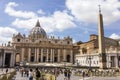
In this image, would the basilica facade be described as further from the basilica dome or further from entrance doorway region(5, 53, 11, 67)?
entrance doorway region(5, 53, 11, 67)

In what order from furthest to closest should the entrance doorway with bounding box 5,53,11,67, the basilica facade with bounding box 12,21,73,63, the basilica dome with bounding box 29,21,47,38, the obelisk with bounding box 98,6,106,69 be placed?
the basilica dome with bounding box 29,21,47,38
the basilica facade with bounding box 12,21,73,63
the entrance doorway with bounding box 5,53,11,67
the obelisk with bounding box 98,6,106,69

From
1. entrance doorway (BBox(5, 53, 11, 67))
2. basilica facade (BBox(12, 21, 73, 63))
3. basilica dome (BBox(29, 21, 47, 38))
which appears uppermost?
basilica dome (BBox(29, 21, 47, 38))

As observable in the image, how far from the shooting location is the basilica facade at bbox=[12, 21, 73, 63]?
303ft

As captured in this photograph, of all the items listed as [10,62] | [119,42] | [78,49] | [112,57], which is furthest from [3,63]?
[119,42]

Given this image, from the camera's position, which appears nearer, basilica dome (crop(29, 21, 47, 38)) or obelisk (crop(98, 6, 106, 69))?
obelisk (crop(98, 6, 106, 69))

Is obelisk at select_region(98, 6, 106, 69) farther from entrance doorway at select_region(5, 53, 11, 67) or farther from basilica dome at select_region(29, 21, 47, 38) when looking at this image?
basilica dome at select_region(29, 21, 47, 38)

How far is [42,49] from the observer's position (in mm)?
94312

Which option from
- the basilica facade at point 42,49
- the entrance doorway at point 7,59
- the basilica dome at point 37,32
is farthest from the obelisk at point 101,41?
the basilica dome at point 37,32

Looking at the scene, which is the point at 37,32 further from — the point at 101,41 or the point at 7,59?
the point at 101,41

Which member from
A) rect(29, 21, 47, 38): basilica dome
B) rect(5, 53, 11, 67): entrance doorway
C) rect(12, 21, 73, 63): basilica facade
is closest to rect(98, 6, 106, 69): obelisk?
rect(5, 53, 11, 67): entrance doorway

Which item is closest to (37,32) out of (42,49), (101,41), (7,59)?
(42,49)

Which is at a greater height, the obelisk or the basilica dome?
the basilica dome

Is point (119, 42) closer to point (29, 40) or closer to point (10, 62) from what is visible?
point (29, 40)

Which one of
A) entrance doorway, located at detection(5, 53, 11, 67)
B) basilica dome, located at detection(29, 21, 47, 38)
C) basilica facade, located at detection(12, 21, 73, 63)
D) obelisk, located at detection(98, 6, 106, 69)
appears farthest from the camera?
basilica dome, located at detection(29, 21, 47, 38)
